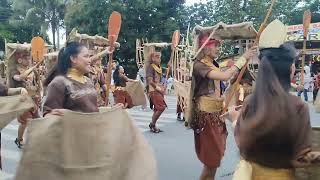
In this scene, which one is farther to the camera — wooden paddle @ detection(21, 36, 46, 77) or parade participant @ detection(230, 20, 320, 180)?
wooden paddle @ detection(21, 36, 46, 77)

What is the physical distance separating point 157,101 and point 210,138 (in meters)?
4.95

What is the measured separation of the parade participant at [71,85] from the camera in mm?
4047

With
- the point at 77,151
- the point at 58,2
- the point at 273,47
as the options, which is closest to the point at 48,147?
the point at 77,151

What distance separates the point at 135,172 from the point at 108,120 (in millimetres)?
378

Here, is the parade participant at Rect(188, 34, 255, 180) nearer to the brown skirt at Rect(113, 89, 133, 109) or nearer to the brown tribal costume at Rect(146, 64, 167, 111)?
A: the brown tribal costume at Rect(146, 64, 167, 111)

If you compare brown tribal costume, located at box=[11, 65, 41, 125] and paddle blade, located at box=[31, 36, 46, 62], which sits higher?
paddle blade, located at box=[31, 36, 46, 62]

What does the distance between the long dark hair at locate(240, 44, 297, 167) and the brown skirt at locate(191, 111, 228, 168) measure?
2289mm

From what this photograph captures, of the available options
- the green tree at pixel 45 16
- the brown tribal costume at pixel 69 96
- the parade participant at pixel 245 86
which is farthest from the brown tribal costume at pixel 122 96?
the green tree at pixel 45 16

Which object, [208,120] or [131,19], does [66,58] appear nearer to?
[208,120]

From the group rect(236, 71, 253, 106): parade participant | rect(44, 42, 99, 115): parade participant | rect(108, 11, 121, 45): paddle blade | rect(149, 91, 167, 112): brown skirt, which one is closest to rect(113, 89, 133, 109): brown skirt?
rect(149, 91, 167, 112): brown skirt

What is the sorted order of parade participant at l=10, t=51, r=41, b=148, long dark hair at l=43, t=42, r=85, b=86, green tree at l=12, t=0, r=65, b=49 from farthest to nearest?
green tree at l=12, t=0, r=65, b=49, parade participant at l=10, t=51, r=41, b=148, long dark hair at l=43, t=42, r=85, b=86

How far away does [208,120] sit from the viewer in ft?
17.1

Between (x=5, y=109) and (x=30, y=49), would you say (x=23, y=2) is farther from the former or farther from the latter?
(x=5, y=109)

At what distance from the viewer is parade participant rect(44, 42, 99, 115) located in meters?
4.05
